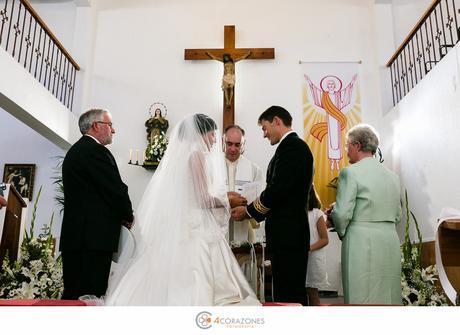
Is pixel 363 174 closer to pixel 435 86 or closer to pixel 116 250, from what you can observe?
pixel 116 250

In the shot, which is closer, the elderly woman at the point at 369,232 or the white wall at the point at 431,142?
the elderly woman at the point at 369,232

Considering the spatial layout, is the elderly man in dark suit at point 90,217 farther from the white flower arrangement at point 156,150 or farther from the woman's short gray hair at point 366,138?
the white flower arrangement at point 156,150

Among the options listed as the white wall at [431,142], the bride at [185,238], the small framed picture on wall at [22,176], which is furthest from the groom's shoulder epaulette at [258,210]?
the small framed picture on wall at [22,176]

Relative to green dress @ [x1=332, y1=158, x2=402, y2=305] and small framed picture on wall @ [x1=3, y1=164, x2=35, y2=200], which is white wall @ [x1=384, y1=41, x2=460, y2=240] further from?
small framed picture on wall @ [x1=3, y1=164, x2=35, y2=200]

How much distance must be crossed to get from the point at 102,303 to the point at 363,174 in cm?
203

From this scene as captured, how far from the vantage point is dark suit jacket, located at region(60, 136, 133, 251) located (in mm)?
3162

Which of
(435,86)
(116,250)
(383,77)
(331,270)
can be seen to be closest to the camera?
(116,250)

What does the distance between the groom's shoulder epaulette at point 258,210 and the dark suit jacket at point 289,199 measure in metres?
0.01

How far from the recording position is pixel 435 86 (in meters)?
5.06

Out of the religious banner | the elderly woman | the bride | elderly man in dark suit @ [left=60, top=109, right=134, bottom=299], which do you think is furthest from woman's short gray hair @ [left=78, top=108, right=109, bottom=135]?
the religious banner

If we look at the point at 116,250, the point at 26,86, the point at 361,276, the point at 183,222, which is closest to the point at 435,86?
the point at 361,276

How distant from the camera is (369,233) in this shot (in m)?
3.04

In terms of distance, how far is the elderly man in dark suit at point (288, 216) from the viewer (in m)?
3.09

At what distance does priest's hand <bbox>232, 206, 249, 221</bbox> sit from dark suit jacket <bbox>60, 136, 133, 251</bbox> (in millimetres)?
897
